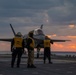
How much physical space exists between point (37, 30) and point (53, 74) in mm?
31538

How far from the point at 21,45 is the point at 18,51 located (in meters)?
0.42

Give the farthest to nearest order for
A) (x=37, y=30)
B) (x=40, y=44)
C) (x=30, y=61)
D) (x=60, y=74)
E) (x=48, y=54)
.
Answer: (x=37, y=30), (x=40, y=44), (x=48, y=54), (x=30, y=61), (x=60, y=74)

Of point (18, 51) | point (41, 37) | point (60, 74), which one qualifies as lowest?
point (60, 74)

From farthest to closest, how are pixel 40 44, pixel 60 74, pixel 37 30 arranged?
pixel 37 30 → pixel 40 44 → pixel 60 74

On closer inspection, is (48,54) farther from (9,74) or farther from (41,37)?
(41,37)

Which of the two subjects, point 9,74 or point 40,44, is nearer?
point 9,74

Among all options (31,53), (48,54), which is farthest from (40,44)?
(31,53)

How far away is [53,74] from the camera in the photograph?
1592cm

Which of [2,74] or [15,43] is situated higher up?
[15,43]

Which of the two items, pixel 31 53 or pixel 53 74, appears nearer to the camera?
pixel 53 74

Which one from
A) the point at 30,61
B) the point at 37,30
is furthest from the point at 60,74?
the point at 37,30

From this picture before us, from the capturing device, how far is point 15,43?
72.3ft

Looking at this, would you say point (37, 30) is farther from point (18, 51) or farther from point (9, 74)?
point (9, 74)

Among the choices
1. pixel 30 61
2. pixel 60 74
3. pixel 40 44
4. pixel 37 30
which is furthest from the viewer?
pixel 37 30
